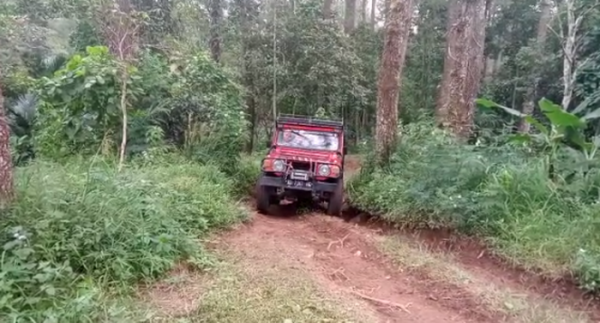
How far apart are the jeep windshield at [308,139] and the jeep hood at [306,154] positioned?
0.13 meters

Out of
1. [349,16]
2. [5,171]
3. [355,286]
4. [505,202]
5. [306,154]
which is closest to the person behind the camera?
[5,171]

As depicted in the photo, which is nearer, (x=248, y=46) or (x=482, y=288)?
(x=482, y=288)

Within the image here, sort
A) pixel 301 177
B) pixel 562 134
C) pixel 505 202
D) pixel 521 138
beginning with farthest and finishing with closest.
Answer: pixel 301 177, pixel 521 138, pixel 562 134, pixel 505 202

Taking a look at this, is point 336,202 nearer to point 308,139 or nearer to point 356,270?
point 308,139

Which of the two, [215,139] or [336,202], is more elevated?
[215,139]

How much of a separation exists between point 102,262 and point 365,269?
8.47ft

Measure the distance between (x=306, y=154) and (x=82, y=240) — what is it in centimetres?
449

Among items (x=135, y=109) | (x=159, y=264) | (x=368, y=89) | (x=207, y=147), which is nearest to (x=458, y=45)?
(x=207, y=147)

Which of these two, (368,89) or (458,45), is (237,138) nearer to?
(458,45)

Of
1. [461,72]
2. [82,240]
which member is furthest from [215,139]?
[82,240]

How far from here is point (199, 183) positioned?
21.1 ft

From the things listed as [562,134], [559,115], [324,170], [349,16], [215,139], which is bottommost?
[324,170]

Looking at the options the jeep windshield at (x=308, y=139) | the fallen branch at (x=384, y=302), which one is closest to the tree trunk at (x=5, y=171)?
the fallen branch at (x=384, y=302)

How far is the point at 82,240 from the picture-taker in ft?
11.8
